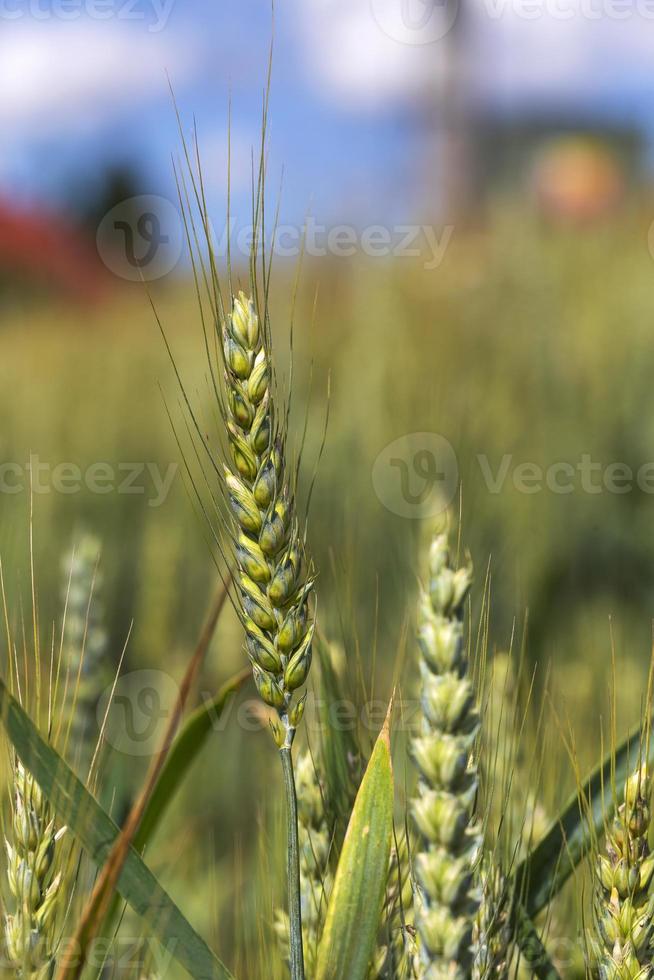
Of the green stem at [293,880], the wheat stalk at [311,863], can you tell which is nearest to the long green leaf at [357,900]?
the green stem at [293,880]

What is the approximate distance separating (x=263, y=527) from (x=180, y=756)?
7.9 inches

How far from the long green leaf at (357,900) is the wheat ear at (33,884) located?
0.18 metres

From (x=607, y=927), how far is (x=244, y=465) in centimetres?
37

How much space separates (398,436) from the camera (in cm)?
243

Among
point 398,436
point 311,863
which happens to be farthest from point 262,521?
point 398,436

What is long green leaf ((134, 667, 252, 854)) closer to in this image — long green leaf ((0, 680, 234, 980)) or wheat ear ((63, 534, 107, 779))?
long green leaf ((0, 680, 234, 980))

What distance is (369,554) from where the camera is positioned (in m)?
2.59

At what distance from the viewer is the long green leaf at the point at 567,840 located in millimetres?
620

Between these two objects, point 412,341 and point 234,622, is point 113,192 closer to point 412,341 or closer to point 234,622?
point 412,341

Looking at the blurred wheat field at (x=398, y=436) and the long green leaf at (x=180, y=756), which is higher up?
the long green leaf at (x=180, y=756)

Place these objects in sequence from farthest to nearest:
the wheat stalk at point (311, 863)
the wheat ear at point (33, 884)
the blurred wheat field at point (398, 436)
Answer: the blurred wheat field at point (398, 436), the wheat stalk at point (311, 863), the wheat ear at point (33, 884)

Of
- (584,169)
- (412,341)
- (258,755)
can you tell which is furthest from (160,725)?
(584,169)

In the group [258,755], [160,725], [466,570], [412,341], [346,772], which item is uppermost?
[466,570]

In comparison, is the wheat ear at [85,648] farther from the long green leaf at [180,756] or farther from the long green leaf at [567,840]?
the long green leaf at [567,840]
